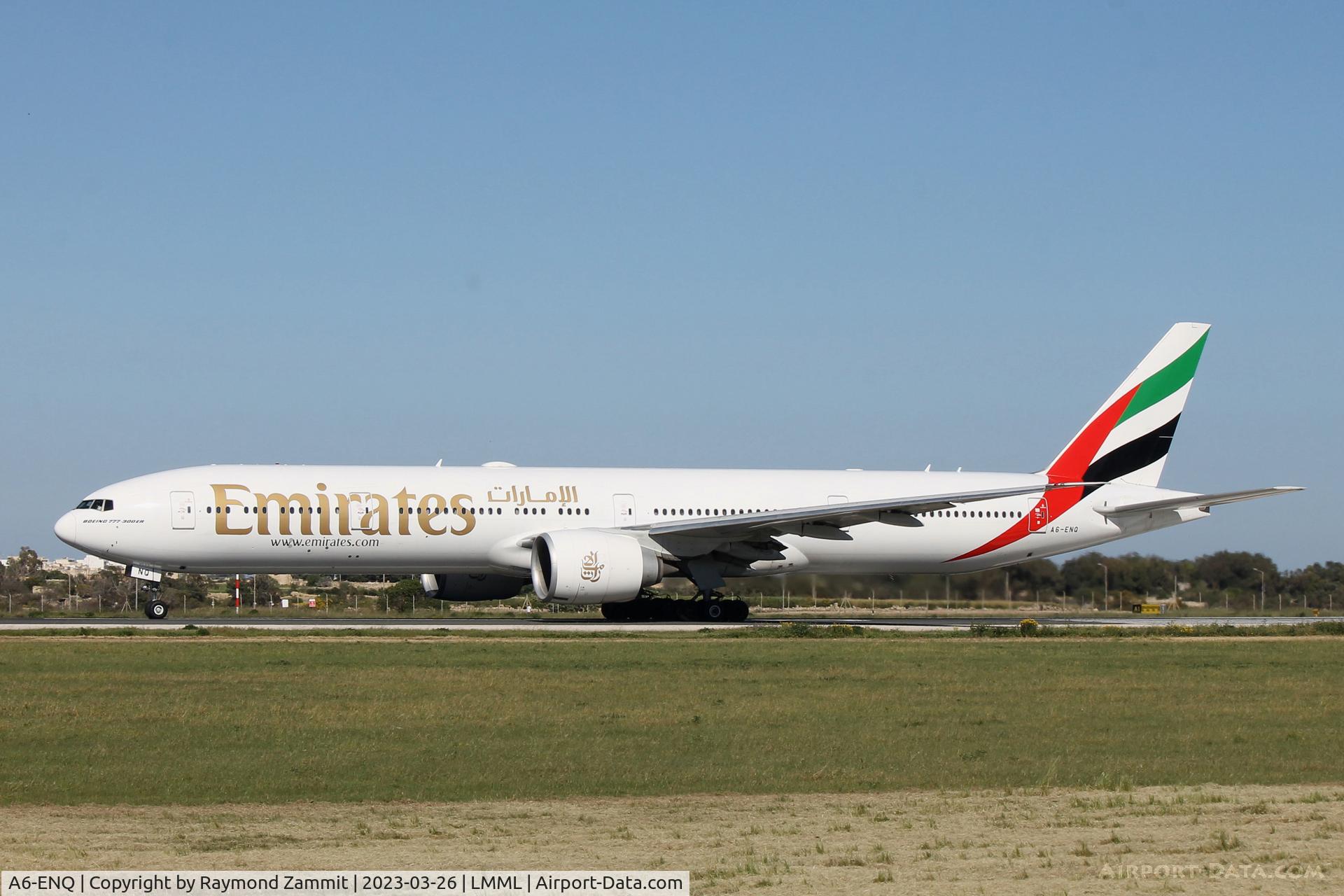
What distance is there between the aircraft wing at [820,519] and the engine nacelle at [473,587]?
433 cm

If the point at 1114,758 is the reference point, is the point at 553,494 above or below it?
above

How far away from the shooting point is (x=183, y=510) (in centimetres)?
3200

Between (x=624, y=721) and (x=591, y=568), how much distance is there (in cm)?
1509

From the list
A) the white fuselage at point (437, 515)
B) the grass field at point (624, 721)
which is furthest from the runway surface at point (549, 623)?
the grass field at point (624, 721)

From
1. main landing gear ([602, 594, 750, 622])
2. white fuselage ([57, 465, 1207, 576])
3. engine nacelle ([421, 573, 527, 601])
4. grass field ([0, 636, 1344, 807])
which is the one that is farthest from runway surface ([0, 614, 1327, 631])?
grass field ([0, 636, 1344, 807])

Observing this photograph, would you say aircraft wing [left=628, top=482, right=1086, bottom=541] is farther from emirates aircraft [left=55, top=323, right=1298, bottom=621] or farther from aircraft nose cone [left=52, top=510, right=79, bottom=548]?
aircraft nose cone [left=52, top=510, right=79, bottom=548]

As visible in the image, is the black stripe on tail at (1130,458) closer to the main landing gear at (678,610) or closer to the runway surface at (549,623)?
the runway surface at (549,623)

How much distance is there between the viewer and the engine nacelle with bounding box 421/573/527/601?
120 ft

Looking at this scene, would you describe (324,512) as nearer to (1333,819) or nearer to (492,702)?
(492,702)

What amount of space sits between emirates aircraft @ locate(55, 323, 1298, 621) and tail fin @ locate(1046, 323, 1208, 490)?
0.14 ft

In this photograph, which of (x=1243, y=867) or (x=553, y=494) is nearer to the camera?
(x=1243, y=867)

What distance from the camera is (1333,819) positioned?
10.3 meters

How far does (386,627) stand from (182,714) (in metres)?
15.0

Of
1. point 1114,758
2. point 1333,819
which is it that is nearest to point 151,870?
point 1333,819
